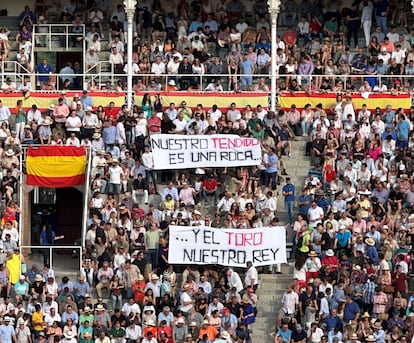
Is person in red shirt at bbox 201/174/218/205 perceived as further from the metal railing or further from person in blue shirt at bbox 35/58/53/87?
person in blue shirt at bbox 35/58/53/87

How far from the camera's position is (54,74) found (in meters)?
64.1

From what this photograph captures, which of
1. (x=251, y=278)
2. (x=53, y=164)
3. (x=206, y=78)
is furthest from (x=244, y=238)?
(x=206, y=78)

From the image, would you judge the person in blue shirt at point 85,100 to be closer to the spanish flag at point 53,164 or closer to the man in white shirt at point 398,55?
the spanish flag at point 53,164

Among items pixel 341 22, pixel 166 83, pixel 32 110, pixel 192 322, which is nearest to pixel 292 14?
pixel 341 22

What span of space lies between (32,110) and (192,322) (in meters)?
9.85

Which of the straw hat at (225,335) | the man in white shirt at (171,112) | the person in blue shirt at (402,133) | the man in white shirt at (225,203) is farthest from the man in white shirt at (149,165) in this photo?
the person in blue shirt at (402,133)

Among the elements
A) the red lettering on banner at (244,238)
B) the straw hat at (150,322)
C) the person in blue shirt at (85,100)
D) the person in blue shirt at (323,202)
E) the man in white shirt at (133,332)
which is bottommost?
the man in white shirt at (133,332)

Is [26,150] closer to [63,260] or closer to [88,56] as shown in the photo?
[63,260]

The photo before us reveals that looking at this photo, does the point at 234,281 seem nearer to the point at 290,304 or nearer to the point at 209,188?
→ the point at 290,304

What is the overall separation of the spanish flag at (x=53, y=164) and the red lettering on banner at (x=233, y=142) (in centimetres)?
367

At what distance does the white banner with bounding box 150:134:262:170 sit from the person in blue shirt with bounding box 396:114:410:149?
3.94 m

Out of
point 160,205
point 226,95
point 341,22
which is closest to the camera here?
point 160,205

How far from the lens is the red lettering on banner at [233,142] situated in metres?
59.0

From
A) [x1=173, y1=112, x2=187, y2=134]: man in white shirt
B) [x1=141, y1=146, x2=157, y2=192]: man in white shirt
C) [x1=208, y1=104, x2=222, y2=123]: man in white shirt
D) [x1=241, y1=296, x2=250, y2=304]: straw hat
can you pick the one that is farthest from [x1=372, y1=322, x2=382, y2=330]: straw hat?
[x1=208, y1=104, x2=222, y2=123]: man in white shirt
